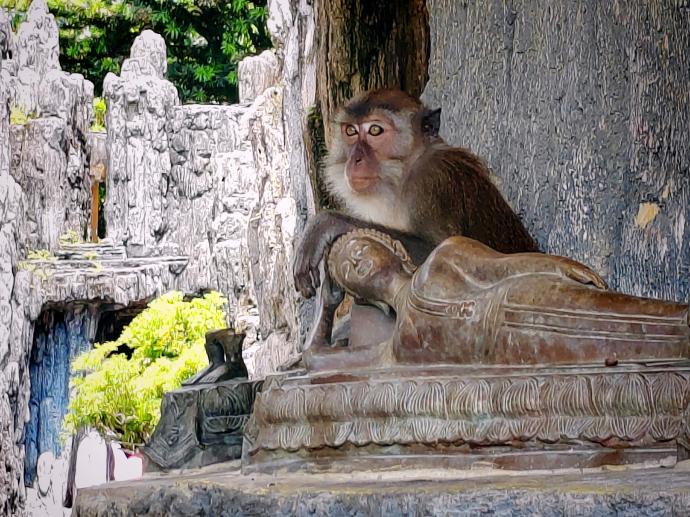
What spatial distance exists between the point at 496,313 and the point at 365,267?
0.41 meters

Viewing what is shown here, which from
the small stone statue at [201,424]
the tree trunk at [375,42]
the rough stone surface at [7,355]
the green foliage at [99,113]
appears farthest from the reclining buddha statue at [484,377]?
the green foliage at [99,113]

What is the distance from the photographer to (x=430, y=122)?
11.6 feet

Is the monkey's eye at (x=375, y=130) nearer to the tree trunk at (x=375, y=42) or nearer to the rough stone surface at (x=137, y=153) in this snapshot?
the tree trunk at (x=375, y=42)

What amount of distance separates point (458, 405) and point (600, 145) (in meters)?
1.32

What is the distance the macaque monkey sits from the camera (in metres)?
3.42

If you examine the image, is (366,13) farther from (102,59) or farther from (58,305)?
(102,59)

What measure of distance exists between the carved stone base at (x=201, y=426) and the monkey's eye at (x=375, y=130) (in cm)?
82

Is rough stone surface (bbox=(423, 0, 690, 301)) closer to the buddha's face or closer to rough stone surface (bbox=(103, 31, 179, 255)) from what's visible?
the buddha's face

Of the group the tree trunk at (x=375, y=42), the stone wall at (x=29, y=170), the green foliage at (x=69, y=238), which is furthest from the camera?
the green foliage at (x=69, y=238)

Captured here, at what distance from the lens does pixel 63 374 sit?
16.1m

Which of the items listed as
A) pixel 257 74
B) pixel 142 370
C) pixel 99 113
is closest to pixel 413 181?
pixel 142 370

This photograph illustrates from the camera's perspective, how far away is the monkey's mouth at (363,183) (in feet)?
11.2

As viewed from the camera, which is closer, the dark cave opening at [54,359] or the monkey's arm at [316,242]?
the monkey's arm at [316,242]

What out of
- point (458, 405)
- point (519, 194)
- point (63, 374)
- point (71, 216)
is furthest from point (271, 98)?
point (458, 405)
